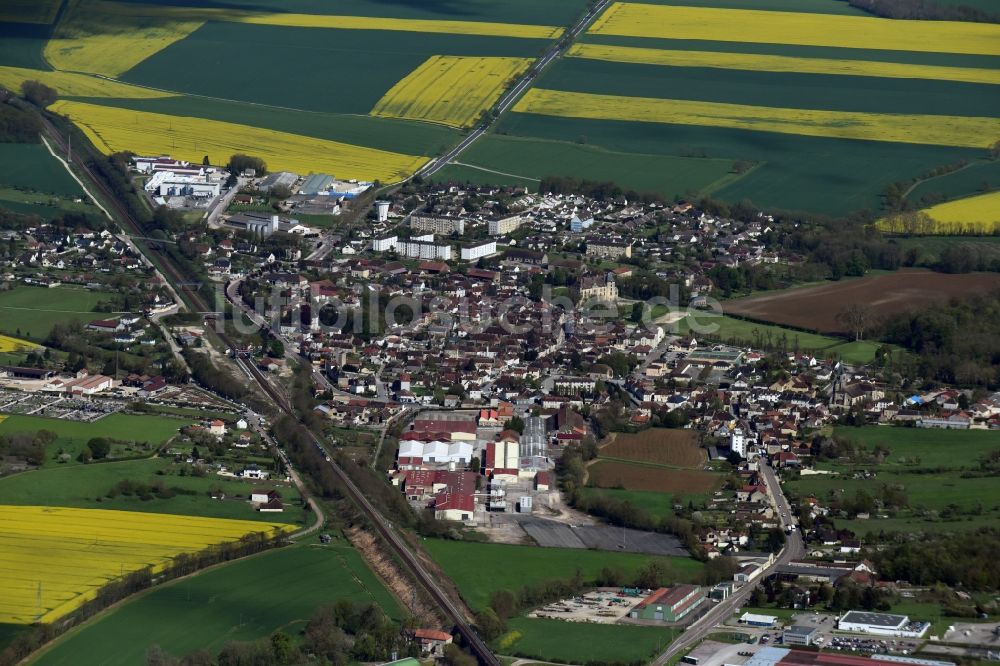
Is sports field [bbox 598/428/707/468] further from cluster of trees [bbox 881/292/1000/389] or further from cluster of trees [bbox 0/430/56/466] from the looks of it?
cluster of trees [bbox 0/430/56/466]

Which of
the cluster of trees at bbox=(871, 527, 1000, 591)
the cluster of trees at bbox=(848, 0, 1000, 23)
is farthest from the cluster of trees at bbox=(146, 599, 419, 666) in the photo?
the cluster of trees at bbox=(848, 0, 1000, 23)

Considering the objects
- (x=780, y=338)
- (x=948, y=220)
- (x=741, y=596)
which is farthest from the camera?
(x=948, y=220)

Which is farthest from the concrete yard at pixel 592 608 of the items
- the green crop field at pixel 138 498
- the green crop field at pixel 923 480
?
the green crop field at pixel 138 498

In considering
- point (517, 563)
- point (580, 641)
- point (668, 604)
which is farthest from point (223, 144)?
point (580, 641)

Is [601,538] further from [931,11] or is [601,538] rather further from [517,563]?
[931,11]

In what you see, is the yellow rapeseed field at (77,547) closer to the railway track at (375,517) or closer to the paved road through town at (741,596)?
the railway track at (375,517)

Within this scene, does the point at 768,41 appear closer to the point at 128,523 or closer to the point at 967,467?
the point at 967,467

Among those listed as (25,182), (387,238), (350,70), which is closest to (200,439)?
(387,238)
